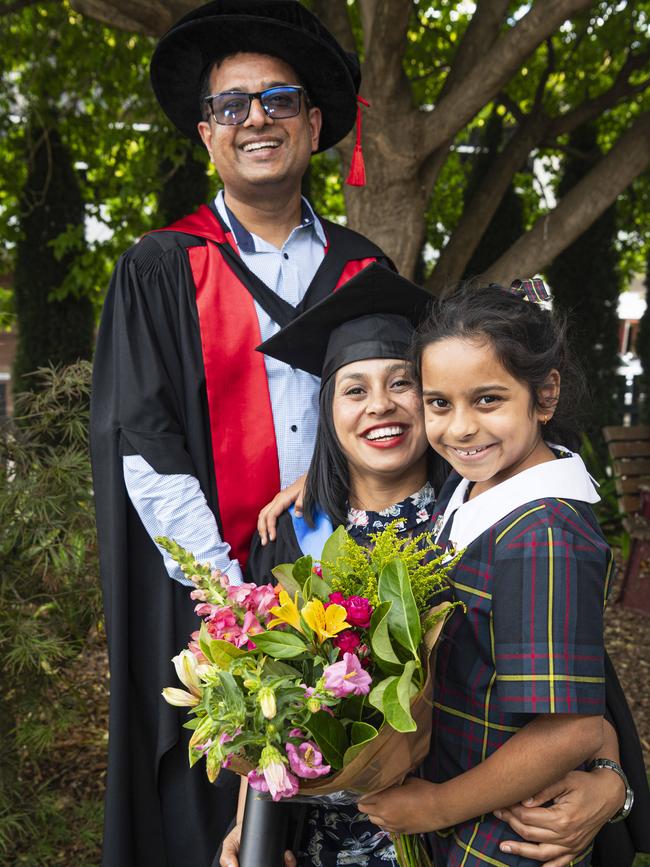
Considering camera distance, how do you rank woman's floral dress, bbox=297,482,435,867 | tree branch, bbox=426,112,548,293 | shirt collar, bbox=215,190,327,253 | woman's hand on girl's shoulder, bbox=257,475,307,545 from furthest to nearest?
1. tree branch, bbox=426,112,548,293
2. shirt collar, bbox=215,190,327,253
3. woman's hand on girl's shoulder, bbox=257,475,307,545
4. woman's floral dress, bbox=297,482,435,867

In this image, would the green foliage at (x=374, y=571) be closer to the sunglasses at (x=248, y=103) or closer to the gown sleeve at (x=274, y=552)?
the gown sleeve at (x=274, y=552)

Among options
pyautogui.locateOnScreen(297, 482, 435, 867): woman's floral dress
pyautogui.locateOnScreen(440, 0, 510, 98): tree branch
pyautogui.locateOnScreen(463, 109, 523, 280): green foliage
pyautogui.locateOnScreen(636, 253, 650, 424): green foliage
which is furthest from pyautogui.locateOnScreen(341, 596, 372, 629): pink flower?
pyautogui.locateOnScreen(636, 253, 650, 424): green foliage

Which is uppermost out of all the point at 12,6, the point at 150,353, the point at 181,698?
the point at 12,6

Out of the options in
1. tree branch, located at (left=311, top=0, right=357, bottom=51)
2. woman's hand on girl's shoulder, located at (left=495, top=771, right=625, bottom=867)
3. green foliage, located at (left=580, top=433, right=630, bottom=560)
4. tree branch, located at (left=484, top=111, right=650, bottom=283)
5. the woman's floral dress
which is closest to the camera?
woman's hand on girl's shoulder, located at (left=495, top=771, right=625, bottom=867)

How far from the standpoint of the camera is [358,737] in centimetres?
128

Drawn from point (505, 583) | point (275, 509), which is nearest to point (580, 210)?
point (275, 509)

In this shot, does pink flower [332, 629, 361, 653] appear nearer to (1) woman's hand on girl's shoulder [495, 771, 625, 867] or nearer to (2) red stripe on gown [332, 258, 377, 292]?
(1) woman's hand on girl's shoulder [495, 771, 625, 867]

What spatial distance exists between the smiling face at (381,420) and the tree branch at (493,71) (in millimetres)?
2788

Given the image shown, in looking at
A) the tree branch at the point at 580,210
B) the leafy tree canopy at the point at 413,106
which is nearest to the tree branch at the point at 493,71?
the leafy tree canopy at the point at 413,106

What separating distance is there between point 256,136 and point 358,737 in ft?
5.38

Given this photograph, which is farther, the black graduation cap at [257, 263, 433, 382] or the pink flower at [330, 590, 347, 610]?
the black graduation cap at [257, 263, 433, 382]

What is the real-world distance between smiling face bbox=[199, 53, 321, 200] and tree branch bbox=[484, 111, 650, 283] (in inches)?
117

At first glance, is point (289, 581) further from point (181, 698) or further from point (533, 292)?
point (533, 292)

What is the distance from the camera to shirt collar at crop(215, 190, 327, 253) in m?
2.52
